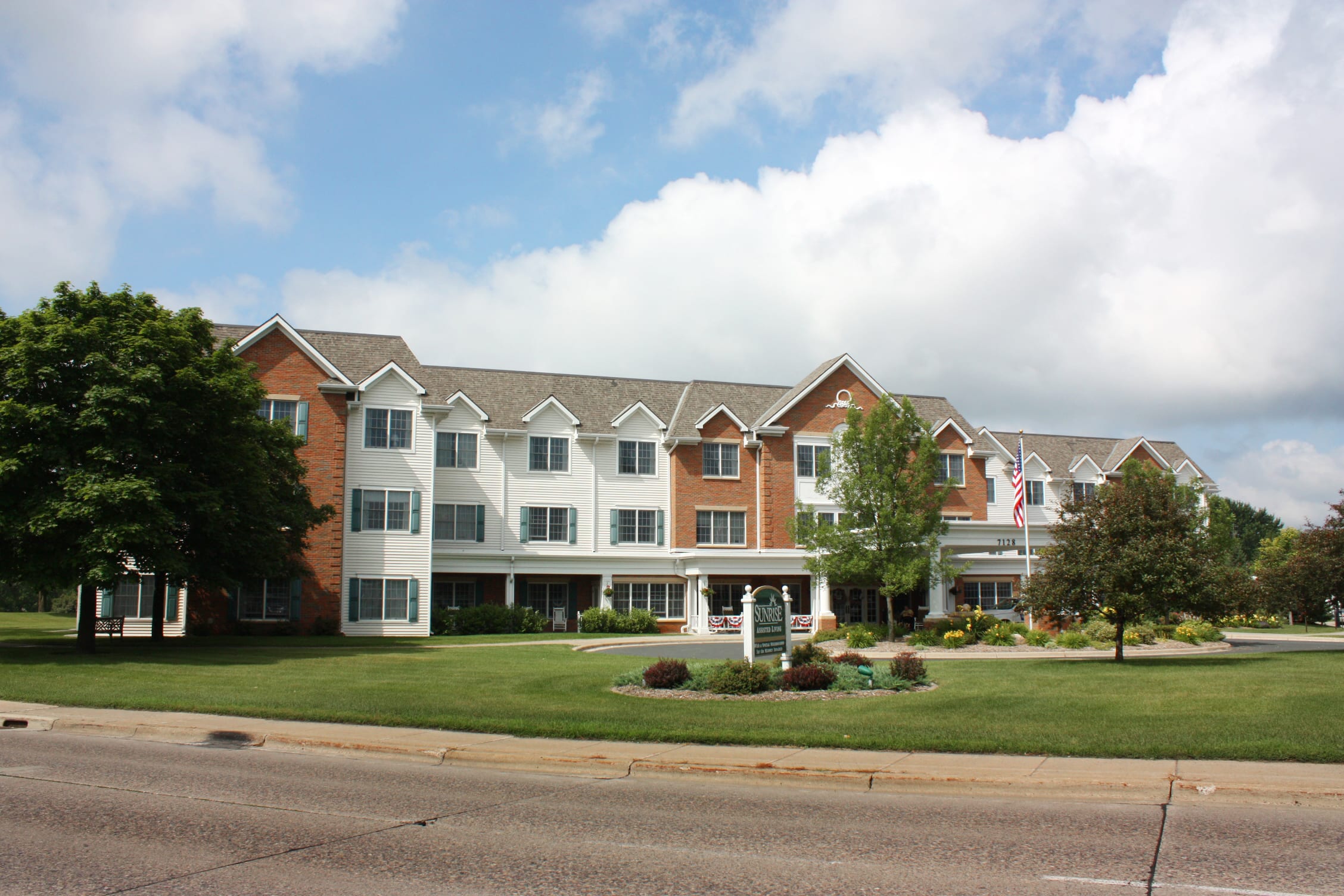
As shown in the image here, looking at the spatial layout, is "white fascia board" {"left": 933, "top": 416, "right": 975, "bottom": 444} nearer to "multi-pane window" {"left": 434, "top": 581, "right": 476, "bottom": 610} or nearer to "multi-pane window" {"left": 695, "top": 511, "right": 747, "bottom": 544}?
"multi-pane window" {"left": 695, "top": 511, "right": 747, "bottom": 544}

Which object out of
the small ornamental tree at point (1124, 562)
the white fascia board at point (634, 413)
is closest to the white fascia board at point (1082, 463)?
the white fascia board at point (634, 413)

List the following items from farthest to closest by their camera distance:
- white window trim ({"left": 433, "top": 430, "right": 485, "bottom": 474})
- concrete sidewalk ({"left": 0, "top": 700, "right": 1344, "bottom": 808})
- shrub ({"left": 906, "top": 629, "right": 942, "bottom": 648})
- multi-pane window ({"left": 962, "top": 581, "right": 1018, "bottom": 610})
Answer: multi-pane window ({"left": 962, "top": 581, "right": 1018, "bottom": 610}) < white window trim ({"left": 433, "top": 430, "right": 485, "bottom": 474}) < shrub ({"left": 906, "top": 629, "right": 942, "bottom": 648}) < concrete sidewalk ({"left": 0, "top": 700, "right": 1344, "bottom": 808})

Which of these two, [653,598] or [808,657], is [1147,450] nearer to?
[653,598]

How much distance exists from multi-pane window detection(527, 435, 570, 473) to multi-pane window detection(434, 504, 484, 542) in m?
3.26

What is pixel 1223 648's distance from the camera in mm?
29562

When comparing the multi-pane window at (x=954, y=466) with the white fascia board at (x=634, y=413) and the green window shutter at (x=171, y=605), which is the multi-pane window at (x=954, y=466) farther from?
the green window shutter at (x=171, y=605)

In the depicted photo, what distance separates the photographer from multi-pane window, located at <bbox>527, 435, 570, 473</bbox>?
145 ft

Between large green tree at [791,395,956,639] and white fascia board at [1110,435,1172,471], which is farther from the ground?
white fascia board at [1110,435,1172,471]

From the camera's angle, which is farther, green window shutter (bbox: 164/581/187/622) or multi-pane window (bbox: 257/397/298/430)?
multi-pane window (bbox: 257/397/298/430)

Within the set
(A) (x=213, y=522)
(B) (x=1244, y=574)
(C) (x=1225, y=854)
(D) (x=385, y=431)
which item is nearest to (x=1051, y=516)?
(B) (x=1244, y=574)

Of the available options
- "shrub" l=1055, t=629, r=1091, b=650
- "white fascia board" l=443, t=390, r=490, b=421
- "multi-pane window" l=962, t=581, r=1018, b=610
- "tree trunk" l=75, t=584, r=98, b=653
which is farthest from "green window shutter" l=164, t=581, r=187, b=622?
"multi-pane window" l=962, t=581, r=1018, b=610

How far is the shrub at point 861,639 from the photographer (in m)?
31.3

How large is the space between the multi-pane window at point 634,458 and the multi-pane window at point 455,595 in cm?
833

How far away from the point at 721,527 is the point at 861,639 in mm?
14269
